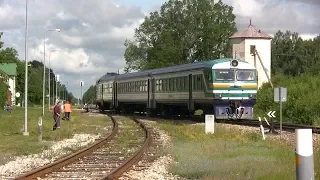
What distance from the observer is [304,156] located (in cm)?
645

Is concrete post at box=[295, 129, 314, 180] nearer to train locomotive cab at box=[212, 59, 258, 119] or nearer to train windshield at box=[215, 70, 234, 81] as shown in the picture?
train locomotive cab at box=[212, 59, 258, 119]

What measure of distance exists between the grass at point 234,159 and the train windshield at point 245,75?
967 centimetres

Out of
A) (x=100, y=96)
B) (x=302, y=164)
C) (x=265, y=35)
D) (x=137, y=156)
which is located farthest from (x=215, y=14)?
(x=302, y=164)

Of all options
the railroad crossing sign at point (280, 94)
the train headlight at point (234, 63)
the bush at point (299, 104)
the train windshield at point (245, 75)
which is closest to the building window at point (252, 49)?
the bush at point (299, 104)

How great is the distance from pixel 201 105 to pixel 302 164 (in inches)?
1059

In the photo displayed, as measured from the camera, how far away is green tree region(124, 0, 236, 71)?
290 feet

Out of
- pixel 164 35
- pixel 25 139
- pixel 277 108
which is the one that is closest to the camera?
pixel 25 139

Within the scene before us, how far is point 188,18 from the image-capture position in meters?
89.9

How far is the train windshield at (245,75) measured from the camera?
32.4 metres

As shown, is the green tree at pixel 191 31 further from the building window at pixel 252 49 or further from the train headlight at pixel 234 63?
the train headlight at pixel 234 63

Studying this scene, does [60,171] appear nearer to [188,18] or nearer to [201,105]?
[201,105]

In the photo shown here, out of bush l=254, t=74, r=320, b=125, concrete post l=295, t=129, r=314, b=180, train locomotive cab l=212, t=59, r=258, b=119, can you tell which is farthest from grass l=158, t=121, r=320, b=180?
bush l=254, t=74, r=320, b=125

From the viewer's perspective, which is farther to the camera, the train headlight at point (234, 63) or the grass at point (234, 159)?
the train headlight at point (234, 63)

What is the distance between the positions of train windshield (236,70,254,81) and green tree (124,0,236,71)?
180 ft
